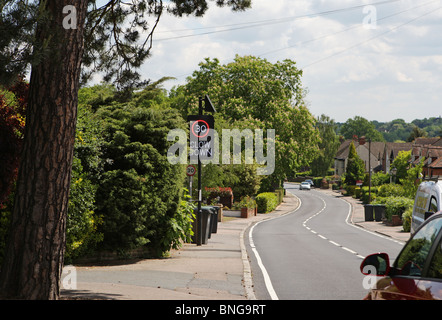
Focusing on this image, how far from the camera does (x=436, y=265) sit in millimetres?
3773

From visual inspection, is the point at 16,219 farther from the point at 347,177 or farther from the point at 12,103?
the point at 347,177

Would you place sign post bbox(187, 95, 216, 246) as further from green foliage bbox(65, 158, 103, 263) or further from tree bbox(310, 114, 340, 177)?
tree bbox(310, 114, 340, 177)

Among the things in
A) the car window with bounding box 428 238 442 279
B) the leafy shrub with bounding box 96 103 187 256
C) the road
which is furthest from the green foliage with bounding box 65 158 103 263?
the car window with bounding box 428 238 442 279

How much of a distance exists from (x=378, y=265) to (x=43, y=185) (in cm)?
400

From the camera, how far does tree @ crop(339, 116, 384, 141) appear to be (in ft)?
555

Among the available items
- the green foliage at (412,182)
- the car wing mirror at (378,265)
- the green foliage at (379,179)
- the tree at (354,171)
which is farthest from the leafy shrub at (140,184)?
the tree at (354,171)

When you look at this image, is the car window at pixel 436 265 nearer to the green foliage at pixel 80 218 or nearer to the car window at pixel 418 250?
the car window at pixel 418 250

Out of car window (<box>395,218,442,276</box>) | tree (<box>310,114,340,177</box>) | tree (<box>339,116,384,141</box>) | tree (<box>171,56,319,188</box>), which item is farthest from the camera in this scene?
tree (<box>339,116,384,141</box>)

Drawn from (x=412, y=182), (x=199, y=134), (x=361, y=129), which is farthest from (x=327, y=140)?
(x=199, y=134)

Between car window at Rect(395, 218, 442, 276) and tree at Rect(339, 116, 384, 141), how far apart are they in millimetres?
167924

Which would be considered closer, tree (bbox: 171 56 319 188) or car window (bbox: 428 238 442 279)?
car window (bbox: 428 238 442 279)

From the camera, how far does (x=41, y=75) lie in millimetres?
6758

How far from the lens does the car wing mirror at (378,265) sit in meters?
4.44

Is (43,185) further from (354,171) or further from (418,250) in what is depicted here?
(354,171)
